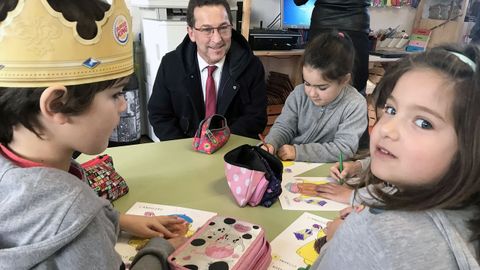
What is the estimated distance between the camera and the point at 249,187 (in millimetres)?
1049

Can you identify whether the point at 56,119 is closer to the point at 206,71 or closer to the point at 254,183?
the point at 254,183

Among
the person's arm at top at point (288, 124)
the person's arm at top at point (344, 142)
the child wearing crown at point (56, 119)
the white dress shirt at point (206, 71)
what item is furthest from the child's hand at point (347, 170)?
the white dress shirt at point (206, 71)

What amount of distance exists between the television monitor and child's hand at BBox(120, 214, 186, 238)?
2.82 meters

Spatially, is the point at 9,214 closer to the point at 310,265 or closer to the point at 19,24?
the point at 19,24

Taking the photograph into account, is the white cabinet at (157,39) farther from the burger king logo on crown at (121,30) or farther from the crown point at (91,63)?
the crown point at (91,63)

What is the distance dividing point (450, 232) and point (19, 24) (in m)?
0.76

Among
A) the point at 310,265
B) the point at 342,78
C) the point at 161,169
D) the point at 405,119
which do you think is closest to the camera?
the point at 405,119

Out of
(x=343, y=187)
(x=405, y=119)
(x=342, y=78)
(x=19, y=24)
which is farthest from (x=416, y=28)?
(x=19, y=24)

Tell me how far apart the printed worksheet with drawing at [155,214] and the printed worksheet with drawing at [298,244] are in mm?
215

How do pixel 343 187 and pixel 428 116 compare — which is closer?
pixel 428 116

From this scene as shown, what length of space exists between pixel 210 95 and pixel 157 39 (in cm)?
118

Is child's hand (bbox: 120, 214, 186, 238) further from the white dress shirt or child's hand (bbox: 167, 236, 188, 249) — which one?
the white dress shirt

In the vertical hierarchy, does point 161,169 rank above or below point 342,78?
below

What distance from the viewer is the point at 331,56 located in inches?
60.4
